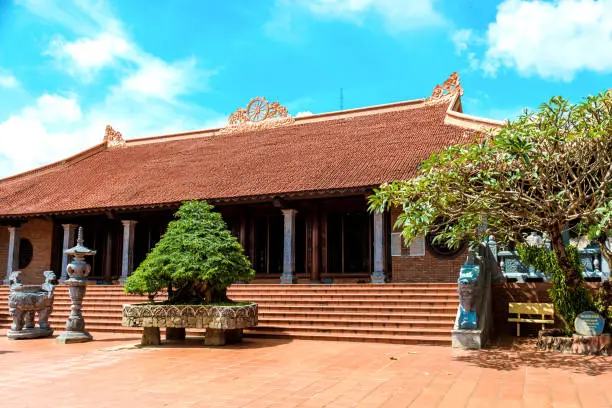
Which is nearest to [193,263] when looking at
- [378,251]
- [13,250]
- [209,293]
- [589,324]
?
[209,293]

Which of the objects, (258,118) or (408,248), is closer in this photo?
(408,248)

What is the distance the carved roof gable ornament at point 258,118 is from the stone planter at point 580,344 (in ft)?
45.8

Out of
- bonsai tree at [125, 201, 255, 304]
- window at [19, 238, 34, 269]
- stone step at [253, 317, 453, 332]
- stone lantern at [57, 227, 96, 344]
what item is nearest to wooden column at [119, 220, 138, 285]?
window at [19, 238, 34, 269]

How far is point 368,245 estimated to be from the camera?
52.5 feet

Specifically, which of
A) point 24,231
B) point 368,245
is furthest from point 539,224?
point 24,231

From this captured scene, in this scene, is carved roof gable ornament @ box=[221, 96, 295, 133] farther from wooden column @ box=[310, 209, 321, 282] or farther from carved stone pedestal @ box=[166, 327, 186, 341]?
carved stone pedestal @ box=[166, 327, 186, 341]

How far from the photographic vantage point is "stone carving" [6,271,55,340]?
10.8 m

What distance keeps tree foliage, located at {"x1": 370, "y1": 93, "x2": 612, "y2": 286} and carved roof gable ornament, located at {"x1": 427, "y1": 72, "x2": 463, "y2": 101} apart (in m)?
10.5

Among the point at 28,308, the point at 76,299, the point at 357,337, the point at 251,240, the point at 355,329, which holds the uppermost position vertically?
the point at 251,240

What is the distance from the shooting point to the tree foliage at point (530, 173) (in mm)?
7645

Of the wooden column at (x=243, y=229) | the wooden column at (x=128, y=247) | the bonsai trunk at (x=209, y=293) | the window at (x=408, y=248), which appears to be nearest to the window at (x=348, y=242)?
the window at (x=408, y=248)

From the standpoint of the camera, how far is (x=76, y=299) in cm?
1058

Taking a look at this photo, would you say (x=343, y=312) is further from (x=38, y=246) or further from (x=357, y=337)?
(x=38, y=246)

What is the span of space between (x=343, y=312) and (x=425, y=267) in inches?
157
